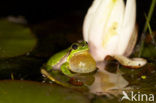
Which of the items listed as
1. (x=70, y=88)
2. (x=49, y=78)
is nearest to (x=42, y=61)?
(x=49, y=78)

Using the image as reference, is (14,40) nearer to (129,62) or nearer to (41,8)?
(129,62)

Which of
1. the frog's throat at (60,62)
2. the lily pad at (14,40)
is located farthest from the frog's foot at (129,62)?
the lily pad at (14,40)

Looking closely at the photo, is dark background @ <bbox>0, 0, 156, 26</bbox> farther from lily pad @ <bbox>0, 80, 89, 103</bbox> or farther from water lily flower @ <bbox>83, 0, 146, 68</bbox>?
lily pad @ <bbox>0, 80, 89, 103</bbox>

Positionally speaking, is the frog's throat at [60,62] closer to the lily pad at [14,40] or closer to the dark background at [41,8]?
the lily pad at [14,40]

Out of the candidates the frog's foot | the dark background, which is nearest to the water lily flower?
the frog's foot

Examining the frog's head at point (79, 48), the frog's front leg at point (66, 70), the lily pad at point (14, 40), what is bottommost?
the frog's front leg at point (66, 70)

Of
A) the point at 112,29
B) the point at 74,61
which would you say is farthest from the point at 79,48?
the point at 112,29
